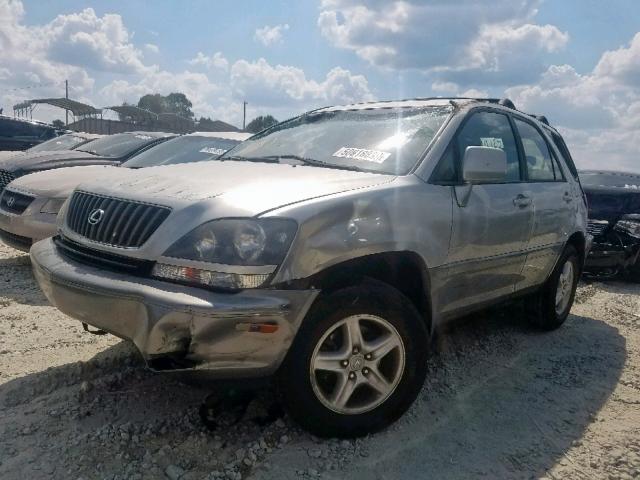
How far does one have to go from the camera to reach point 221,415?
2.75 meters

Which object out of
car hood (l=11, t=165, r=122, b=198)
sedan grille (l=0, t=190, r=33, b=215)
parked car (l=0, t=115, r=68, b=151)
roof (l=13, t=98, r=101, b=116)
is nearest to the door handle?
car hood (l=11, t=165, r=122, b=198)

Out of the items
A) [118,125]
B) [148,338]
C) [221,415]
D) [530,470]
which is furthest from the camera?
Answer: [118,125]

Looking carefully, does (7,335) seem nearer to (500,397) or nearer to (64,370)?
(64,370)

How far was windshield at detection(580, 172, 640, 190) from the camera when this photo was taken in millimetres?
8109

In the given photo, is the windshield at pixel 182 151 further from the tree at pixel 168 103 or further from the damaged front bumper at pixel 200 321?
A: the tree at pixel 168 103

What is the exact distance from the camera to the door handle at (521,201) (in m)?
3.66

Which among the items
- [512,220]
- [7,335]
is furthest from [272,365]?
[7,335]

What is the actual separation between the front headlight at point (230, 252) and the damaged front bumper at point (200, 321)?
5cm

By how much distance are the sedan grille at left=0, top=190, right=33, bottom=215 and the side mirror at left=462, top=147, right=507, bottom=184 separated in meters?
4.15

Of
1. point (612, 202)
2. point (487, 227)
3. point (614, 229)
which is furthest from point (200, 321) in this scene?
point (612, 202)

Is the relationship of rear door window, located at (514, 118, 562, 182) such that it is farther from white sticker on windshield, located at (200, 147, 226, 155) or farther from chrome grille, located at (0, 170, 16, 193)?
chrome grille, located at (0, 170, 16, 193)

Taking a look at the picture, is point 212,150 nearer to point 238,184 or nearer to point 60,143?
point 238,184

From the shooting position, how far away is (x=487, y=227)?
10.9 ft

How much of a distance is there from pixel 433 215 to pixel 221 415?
4.75 feet
